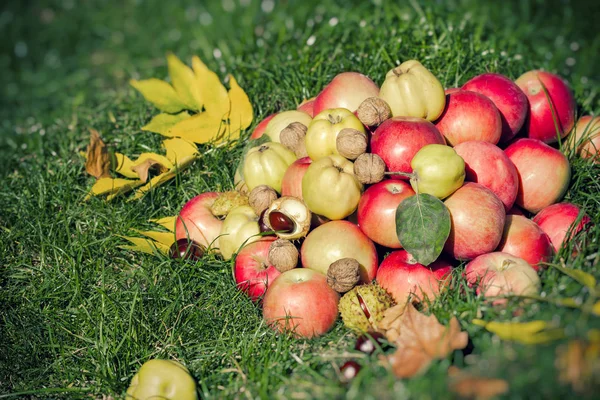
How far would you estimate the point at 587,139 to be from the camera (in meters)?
3.35

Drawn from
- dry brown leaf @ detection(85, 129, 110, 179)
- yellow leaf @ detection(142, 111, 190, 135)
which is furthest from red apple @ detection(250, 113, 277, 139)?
dry brown leaf @ detection(85, 129, 110, 179)

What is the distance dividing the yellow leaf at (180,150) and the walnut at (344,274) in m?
1.37

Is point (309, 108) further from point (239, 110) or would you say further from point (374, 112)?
point (374, 112)

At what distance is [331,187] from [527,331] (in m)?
1.15

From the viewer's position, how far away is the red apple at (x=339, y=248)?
9.08 feet

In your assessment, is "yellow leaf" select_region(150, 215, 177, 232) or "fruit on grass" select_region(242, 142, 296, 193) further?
"yellow leaf" select_region(150, 215, 177, 232)

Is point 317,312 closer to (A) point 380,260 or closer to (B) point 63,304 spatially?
(A) point 380,260

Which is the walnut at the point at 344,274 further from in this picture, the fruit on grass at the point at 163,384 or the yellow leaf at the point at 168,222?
the yellow leaf at the point at 168,222

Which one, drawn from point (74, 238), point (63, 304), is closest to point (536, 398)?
point (63, 304)

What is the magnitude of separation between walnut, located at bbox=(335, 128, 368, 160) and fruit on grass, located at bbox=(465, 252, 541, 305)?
0.73 metres

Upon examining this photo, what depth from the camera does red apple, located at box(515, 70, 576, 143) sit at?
3328 mm

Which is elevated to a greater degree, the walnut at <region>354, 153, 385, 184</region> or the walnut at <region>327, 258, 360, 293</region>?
the walnut at <region>354, 153, 385, 184</region>

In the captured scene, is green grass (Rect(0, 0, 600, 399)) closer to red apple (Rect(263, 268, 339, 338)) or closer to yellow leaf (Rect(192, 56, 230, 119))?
red apple (Rect(263, 268, 339, 338))

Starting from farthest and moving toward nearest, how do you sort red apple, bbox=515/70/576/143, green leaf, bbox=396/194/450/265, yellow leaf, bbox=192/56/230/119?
yellow leaf, bbox=192/56/230/119
red apple, bbox=515/70/576/143
green leaf, bbox=396/194/450/265
